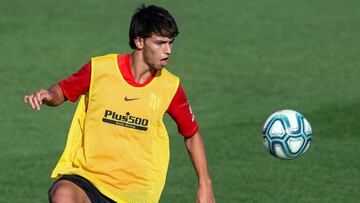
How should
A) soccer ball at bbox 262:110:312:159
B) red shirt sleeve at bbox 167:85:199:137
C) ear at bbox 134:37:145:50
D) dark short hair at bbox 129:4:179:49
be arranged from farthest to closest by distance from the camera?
1. soccer ball at bbox 262:110:312:159
2. red shirt sleeve at bbox 167:85:199:137
3. ear at bbox 134:37:145:50
4. dark short hair at bbox 129:4:179:49

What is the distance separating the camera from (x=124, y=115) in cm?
898

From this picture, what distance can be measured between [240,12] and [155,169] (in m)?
13.2

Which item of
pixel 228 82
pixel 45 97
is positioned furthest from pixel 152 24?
pixel 228 82

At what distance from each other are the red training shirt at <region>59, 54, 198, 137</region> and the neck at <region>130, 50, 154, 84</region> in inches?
1.1

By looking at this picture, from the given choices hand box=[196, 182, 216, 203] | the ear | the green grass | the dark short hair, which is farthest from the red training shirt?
the green grass

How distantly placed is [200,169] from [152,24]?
1230mm

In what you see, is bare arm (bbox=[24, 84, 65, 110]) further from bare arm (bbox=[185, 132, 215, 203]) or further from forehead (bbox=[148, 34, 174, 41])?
bare arm (bbox=[185, 132, 215, 203])

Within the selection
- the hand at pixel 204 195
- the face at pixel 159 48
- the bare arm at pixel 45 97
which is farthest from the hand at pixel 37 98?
the hand at pixel 204 195

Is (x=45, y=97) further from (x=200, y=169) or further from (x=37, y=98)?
(x=200, y=169)

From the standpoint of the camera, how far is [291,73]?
728 inches

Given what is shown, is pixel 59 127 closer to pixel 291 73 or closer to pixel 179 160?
pixel 179 160

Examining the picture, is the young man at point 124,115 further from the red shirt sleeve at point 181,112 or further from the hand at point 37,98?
the hand at point 37,98

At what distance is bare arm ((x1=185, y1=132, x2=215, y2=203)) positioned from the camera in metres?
9.05

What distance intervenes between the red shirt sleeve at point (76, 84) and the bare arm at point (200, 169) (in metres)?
0.99
